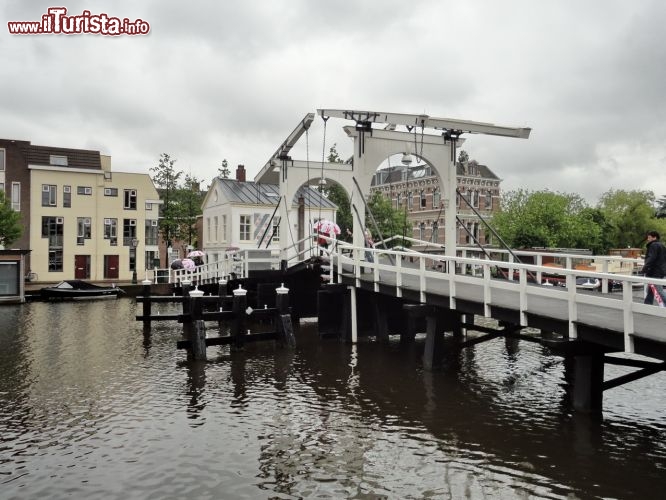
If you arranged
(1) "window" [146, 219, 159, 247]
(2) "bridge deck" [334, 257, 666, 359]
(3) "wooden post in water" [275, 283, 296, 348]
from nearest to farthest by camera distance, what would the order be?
(2) "bridge deck" [334, 257, 666, 359], (3) "wooden post in water" [275, 283, 296, 348], (1) "window" [146, 219, 159, 247]

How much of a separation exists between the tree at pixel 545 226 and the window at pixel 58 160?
122ft

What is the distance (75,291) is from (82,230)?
11710 millimetres

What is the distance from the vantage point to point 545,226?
1982 inches

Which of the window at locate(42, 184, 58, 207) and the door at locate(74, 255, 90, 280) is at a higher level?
the window at locate(42, 184, 58, 207)

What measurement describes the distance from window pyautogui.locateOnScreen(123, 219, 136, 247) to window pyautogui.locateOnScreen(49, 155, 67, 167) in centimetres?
618

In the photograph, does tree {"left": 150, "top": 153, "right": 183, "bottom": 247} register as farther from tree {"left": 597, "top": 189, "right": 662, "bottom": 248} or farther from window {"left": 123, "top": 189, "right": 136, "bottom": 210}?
tree {"left": 597, "top": 189, "right": 662, "bottom": 248}

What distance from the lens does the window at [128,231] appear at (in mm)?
45062

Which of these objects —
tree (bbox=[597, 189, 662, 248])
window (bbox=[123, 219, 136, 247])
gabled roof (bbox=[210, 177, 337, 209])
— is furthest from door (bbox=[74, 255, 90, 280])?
tree (bbox=[597, 189, 662, 248])

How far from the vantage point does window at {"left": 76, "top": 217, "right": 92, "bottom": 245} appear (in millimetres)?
43406

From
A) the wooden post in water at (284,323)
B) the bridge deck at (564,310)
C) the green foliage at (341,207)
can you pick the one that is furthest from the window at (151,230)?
the bridge deck at (564,310)

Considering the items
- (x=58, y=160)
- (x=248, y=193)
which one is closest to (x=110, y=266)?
(x=58, y=160)

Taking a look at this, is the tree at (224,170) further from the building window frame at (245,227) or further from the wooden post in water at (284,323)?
the wooden post in water at (284,323)

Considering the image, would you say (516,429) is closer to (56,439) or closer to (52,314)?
(56,439)

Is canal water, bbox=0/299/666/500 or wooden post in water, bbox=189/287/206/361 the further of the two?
wooden post in water, bbox=189/287/206/361
